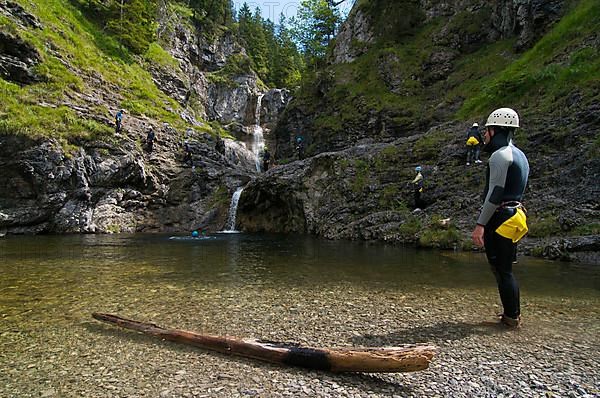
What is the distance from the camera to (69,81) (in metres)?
32.0

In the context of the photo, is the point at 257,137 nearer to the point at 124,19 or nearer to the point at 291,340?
the point at 124,19

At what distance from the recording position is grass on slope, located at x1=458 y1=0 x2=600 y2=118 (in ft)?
60.1

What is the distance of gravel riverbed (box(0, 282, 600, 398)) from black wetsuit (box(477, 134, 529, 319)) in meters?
0.56

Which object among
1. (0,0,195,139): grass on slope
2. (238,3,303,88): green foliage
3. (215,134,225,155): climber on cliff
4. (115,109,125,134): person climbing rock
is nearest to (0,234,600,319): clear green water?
(0,0,195,139): grass on slope

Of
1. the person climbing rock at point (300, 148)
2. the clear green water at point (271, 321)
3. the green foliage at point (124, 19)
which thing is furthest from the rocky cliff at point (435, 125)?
the green foliage at point (124, 19)

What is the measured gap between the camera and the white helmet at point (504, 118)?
4898mm

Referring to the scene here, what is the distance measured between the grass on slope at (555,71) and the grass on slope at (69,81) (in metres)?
30.3

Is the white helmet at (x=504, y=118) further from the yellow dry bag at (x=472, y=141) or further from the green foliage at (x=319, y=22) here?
the green foliage at (x=319, y=22)

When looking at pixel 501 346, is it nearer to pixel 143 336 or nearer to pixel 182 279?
pixel 143 336

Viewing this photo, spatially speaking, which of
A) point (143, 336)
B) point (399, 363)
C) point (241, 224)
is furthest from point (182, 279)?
point (241, 224)

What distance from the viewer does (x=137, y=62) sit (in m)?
50.7

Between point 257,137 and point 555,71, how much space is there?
5031cm

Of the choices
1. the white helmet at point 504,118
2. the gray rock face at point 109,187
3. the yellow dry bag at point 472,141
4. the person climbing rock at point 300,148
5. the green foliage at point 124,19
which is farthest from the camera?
the green foliage at point 124,19

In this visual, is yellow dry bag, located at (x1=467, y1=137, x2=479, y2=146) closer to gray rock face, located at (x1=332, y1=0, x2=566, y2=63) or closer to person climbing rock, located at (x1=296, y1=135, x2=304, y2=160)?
gray rock face, located at (x1=332, y1=0, x2=566, y2=63)
